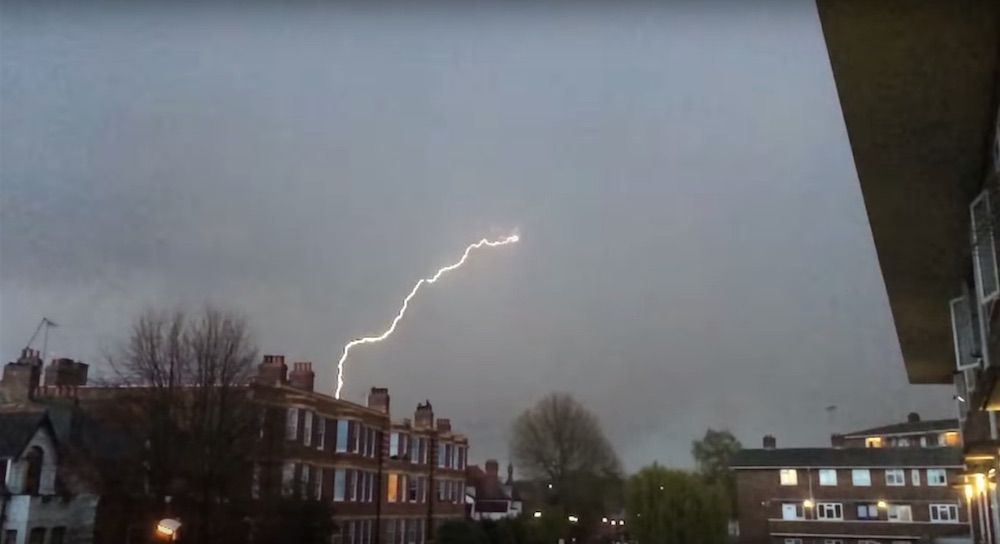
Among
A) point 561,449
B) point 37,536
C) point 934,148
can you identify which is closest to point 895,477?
point 561,449

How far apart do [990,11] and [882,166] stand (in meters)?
3.43

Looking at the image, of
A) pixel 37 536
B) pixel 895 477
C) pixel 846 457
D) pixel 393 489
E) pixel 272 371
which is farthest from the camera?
pixel 846 457

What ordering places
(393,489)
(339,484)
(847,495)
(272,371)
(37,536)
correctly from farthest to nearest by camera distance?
(847,495)
(393,489)
(339,484)
(272,371)
(37,536)

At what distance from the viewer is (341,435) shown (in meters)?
34.6

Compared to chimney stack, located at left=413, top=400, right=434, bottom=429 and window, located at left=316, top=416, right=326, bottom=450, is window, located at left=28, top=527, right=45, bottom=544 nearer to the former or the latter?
window, located at left=316, top=416, right=326, bottom=450

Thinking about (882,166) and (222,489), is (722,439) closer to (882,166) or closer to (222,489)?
(222,489)

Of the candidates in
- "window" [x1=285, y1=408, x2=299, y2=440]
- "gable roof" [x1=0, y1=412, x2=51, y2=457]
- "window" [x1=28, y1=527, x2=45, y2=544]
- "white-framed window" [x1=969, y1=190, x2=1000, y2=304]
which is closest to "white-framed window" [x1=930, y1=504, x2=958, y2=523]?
"window" [x1=285, y1=408, x2=299, y2=440]

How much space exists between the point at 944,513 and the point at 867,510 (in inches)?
135

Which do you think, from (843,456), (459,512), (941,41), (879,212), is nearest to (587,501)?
(459,512)

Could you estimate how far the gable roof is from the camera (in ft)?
74.2

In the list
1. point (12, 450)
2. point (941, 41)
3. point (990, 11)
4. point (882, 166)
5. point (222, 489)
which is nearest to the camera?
point (990, 11)

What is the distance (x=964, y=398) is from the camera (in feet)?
62.0

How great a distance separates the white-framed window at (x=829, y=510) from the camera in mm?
45938

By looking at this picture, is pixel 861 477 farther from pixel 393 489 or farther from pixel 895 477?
pixel 393 489
